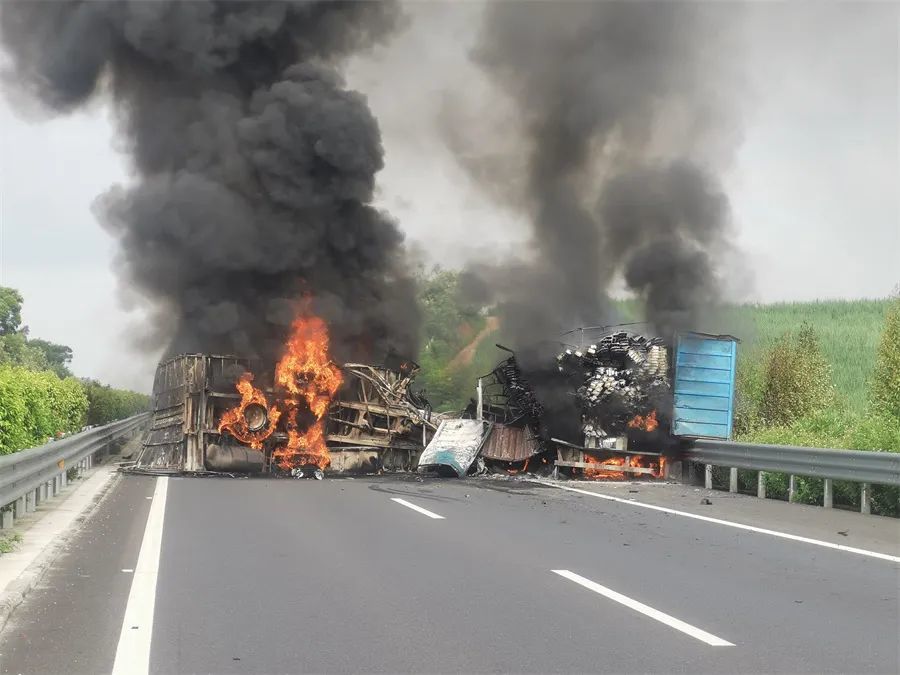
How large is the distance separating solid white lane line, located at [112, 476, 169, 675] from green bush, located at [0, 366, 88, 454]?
11.0 feet

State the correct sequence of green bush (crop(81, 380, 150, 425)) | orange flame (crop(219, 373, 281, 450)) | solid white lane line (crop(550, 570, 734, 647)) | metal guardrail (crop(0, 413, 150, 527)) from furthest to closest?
1. green bush (crop(81, 380, 150, 425))
2. orange flame (crop(219, 373, 281, 450))
3. metal guardrail (crop(0, 413, 150, 527))
4. solid white lane line (crop(550, 570, 734, 647))

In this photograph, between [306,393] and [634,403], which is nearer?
[634,403]

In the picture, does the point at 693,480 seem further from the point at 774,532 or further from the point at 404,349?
the point at 404,349

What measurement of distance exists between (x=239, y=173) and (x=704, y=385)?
13516 mm

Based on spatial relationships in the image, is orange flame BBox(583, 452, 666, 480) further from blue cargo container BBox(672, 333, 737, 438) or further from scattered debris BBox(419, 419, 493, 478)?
scattered debris BBox(419, 419, 493, 478)

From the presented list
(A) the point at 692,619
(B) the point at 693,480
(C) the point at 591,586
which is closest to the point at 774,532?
(C) the point at 591,586

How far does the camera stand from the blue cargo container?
18836mm

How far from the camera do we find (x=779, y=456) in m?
14.3

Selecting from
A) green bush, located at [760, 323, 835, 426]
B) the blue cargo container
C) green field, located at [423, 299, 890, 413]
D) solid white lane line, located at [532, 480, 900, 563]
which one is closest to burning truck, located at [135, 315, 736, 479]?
the blue cargo container

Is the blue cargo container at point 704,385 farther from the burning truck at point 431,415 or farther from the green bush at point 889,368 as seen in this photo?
the green bush at point 889,368

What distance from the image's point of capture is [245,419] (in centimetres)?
2061

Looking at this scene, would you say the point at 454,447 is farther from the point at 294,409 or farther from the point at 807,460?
the point at 807,460

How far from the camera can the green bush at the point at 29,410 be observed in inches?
495

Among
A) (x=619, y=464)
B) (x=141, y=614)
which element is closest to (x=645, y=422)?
(x=619, y=464)
